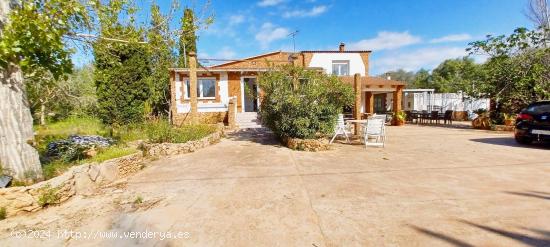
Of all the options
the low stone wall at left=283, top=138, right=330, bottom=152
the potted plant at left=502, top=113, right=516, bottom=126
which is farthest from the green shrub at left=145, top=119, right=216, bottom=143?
the potted plant at left=502, top=113, right=516, bottom=126

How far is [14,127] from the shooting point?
14.2 feet

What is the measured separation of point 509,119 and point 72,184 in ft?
56.2

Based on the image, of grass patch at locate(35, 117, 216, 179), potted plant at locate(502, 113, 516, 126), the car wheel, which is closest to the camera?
grass patch at locate(35, 117, 216, 179)

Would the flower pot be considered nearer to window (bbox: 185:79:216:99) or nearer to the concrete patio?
the concrete patio

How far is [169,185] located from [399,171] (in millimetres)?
4858

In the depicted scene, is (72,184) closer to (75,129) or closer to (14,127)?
(14,127)

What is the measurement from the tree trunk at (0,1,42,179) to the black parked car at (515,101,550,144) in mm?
12589

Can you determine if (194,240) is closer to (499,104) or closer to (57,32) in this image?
(57,32)

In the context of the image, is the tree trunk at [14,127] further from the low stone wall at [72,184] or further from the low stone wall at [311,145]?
the low stone wall at [311,145]

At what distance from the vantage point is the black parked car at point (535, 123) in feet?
25.7

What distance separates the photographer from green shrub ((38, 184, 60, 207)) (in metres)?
3.93

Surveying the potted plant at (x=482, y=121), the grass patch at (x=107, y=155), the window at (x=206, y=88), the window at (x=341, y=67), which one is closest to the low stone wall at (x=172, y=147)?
the grass patch at (x=107, y=155)

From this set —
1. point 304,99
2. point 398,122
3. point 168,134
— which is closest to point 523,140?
point 304,99

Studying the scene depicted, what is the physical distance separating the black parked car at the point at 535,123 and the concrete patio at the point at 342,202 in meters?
1.09
